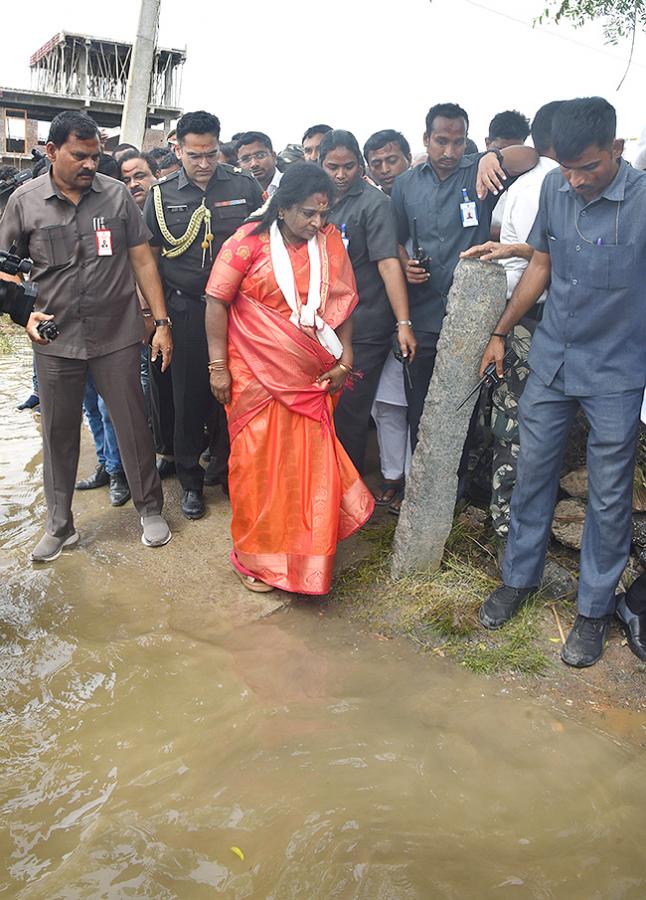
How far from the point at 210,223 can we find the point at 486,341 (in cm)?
162

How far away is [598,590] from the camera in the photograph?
2.89m

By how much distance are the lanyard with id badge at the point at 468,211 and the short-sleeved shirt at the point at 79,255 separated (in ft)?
5.16

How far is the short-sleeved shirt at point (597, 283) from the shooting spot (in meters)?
2.65

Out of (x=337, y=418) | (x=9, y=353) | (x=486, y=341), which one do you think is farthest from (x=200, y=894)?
(x=9, y=353)

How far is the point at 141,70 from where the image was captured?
25.8ft

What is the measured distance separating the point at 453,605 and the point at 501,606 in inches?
8.0

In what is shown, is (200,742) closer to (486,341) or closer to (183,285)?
(486,341)

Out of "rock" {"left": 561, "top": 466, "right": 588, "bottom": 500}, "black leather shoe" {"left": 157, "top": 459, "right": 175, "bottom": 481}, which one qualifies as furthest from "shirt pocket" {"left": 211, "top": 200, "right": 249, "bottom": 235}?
"rock" {"left": 561, "top": 466, "right": 588, "bottom": 500}

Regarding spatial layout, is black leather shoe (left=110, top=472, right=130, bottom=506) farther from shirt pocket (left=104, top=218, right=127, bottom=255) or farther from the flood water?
shirt pocket (left=104, top=218, right=127, bottom=255)

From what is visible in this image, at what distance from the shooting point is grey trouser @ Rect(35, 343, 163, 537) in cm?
356

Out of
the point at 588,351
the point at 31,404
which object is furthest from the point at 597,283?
the point at 31,404

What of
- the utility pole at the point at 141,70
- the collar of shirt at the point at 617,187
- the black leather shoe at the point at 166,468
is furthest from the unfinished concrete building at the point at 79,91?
the collar of shirt at the point at 617,187

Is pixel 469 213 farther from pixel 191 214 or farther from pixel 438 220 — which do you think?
pixel 191 214

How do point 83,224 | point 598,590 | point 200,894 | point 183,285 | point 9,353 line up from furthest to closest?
point 9,353
point 183,285
point 83,224
point 598,590
point 200,894
